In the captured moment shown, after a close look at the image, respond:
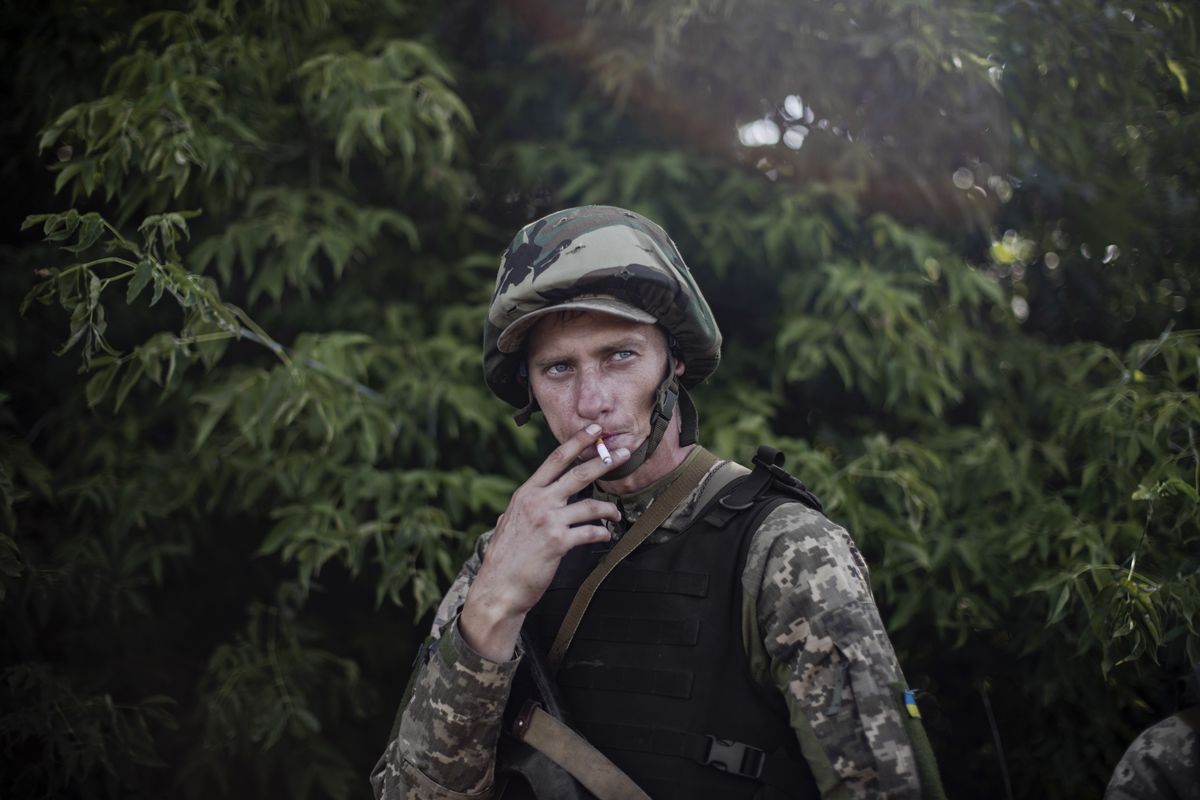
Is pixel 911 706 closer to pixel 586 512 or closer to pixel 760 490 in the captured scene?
pixel 760 490

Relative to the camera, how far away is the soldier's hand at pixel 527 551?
2229mm

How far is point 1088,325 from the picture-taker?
15.4ft

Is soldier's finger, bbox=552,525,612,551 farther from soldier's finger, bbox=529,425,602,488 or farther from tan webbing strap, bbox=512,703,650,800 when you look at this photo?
tan webbing strap, bbox=512,703,650,800

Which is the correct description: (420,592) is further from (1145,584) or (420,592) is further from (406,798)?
(1145,584)

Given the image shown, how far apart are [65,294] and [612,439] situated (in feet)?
5.21

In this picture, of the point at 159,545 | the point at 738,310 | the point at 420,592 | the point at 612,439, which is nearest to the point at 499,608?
the point at 612,439

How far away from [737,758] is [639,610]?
1.27ft

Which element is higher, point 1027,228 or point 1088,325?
point 1027,228

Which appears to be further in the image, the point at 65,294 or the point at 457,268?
the point at 457,268

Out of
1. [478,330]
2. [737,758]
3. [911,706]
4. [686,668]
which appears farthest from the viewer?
[478,330]

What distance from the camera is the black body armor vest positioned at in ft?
7.13

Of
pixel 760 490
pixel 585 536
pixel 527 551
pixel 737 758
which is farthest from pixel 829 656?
pixel 527 551

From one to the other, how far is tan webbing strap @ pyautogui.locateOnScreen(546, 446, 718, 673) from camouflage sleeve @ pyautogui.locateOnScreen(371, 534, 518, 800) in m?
0.18

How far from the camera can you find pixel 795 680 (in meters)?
2.09
